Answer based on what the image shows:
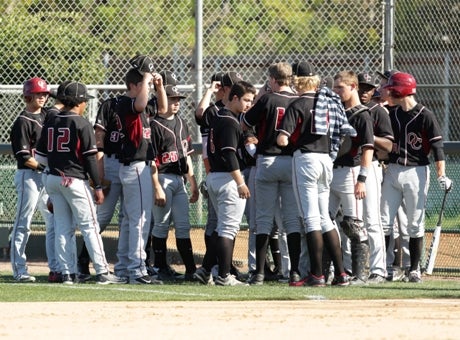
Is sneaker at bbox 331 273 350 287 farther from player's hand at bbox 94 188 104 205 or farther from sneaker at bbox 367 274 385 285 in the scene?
player's hand at bbox 94 188 104 205

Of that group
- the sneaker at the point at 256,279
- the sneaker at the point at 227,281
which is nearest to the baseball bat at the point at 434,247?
the sneaker at the point at 256,279

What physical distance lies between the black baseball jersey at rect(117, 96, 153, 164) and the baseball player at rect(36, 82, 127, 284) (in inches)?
12.8

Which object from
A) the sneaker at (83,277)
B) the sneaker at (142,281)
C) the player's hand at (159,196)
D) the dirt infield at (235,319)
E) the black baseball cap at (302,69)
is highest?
the black baseball cap at (302,69)

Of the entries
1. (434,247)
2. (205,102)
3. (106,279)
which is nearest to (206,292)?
(106,279)

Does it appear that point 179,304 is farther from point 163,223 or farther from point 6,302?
point 163,223

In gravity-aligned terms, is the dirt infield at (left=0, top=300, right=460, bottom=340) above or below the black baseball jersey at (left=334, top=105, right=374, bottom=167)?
below

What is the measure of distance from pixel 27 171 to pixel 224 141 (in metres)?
2.05

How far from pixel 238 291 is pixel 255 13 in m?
7.22

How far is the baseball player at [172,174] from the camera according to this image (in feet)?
34.8

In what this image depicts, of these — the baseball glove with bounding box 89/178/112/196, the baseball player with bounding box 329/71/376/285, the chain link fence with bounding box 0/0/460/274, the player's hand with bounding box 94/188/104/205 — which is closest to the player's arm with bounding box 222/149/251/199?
the baseball player with bounding box 329/71/376/285

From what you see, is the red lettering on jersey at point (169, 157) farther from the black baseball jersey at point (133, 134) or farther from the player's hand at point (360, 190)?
the player's hand at point (360, 190)

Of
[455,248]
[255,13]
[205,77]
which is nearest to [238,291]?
[455,248]

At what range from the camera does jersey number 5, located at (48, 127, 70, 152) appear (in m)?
9.94

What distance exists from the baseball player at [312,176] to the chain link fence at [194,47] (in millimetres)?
3268
